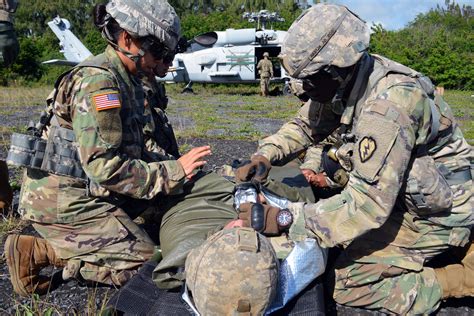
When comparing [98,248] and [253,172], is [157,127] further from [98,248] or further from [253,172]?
[98,248]

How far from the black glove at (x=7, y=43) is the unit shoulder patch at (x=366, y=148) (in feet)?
9.88

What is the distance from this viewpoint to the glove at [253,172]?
10.7 feet

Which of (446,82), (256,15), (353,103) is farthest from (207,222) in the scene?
(446,82)

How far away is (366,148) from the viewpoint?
243 centimetres

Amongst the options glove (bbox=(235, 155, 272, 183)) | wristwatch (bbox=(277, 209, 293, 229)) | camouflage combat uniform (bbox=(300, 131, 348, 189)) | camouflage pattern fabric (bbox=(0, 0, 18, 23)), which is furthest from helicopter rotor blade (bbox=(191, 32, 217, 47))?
wristwatch (bbox=(277, 209, 293, 229))

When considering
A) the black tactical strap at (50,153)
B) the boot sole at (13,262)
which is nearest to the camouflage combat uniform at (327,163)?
the black tactical strap at (50,153)

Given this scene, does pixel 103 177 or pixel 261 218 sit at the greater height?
pixel 103 177

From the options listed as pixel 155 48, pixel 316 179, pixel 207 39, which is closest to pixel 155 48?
pixel 155 48

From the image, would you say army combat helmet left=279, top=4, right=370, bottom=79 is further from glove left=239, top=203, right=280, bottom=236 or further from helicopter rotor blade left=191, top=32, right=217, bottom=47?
helicopter rotor blade left=191, top=32, right=217, bottom=47

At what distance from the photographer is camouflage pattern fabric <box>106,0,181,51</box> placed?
9.46 ft

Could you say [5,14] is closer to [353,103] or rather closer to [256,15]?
[353,103]

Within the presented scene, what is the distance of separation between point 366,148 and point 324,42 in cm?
59

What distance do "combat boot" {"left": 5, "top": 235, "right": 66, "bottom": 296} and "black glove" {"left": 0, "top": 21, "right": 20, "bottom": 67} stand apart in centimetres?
181

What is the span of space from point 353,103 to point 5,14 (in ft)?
9.43
